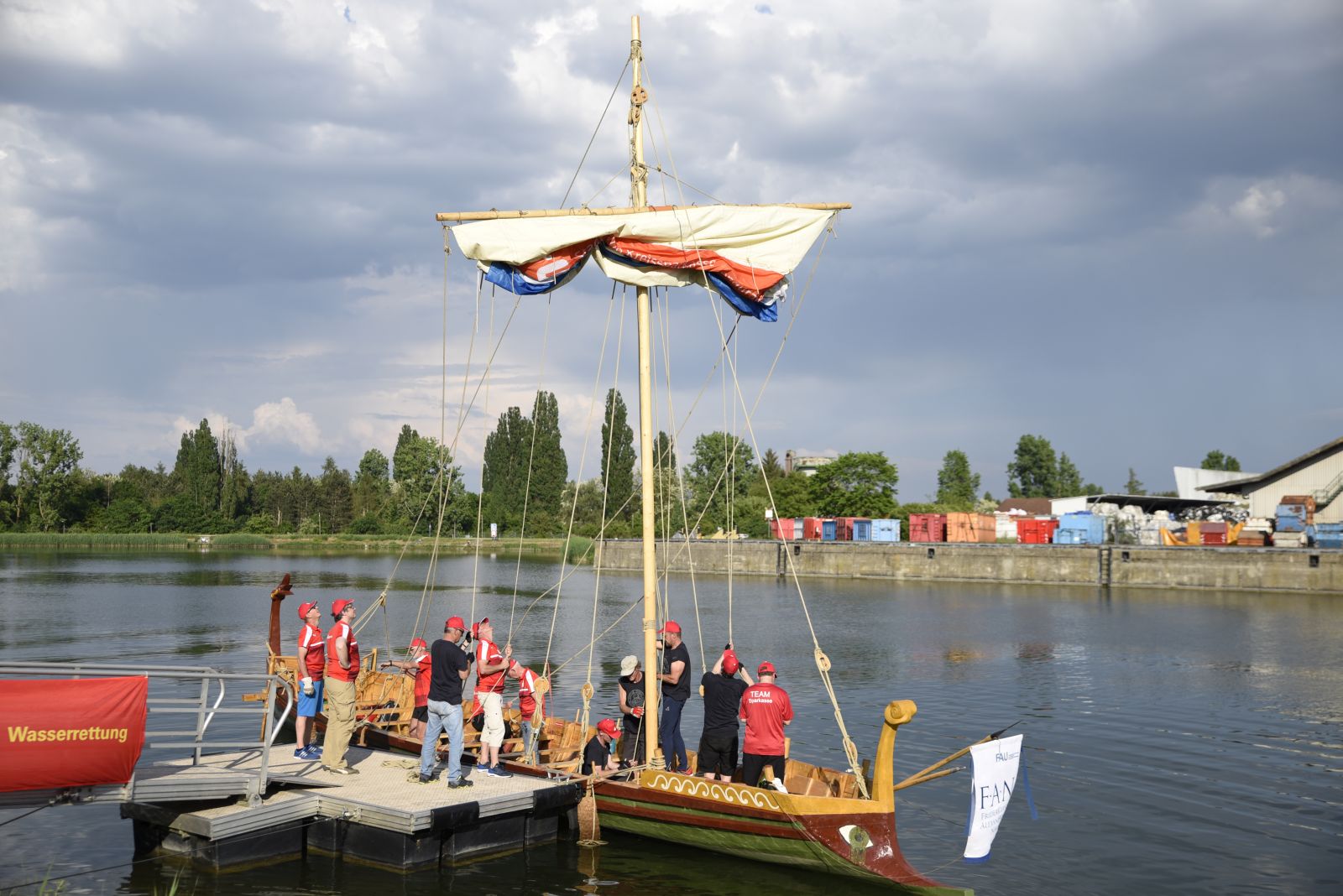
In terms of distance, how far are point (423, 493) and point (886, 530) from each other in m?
53.8

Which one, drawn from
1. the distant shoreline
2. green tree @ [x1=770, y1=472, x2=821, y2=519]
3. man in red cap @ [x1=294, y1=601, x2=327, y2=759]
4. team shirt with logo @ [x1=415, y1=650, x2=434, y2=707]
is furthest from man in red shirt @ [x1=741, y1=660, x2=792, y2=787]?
green tree @ [x1=770, y1=472, x2=821, y2=519]

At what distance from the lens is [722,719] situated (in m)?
14.7

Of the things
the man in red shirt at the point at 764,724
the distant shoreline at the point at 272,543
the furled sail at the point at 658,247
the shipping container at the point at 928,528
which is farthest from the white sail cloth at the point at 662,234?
the distant shoreline at the point at 272,543

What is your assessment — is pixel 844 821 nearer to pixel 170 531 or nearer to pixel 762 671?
pixel 762 671

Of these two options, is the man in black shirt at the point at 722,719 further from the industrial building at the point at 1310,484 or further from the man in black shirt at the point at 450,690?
the industrial building at the point at 1310,484

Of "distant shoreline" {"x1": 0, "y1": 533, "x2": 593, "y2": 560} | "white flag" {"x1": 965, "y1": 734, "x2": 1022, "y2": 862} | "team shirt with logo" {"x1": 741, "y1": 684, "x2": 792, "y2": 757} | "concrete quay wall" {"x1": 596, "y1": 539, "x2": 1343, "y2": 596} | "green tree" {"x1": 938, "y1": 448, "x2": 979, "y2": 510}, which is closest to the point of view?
"white flag" {"x1": 965, "y1": 734, "x2": 1022, "y2": 862}

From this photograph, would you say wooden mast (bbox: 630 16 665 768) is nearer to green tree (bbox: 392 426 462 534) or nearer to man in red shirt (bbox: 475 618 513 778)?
man in red shirt (bbox: 475 618 513 778)

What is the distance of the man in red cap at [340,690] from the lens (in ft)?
47.5

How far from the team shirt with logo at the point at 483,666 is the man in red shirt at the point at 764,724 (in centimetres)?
380

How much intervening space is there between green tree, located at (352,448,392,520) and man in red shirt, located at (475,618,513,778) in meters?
123

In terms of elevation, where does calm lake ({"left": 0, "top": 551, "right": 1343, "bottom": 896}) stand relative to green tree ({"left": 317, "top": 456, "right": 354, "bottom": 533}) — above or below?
below

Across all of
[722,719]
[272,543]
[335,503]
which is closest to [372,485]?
[335,503]

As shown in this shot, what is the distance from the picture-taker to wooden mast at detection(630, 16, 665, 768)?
15.3 m

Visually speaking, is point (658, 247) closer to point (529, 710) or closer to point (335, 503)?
point (529, 710)
